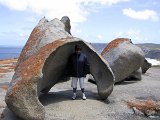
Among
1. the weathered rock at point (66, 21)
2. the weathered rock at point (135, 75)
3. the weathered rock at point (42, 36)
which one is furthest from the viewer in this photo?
the weathered rock at point (66, 21)

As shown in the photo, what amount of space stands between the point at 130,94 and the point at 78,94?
375 cm

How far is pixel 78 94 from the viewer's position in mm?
22859

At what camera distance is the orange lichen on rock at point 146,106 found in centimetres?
2064

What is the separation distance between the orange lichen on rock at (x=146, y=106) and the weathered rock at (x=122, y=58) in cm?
654

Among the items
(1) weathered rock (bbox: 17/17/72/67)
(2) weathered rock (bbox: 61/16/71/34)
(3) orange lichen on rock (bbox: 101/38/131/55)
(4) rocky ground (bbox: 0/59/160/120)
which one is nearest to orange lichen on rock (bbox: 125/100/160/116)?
(4) rocky ground (bbox: 0/59/160/120)

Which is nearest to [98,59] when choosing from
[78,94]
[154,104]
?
[78,94]

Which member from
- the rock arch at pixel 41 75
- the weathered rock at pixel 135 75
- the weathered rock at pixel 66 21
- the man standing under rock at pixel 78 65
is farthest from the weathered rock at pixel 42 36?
the weathered rock at pixel 135 75

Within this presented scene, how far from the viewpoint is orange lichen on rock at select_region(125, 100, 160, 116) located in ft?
67.7

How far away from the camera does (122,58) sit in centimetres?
2822

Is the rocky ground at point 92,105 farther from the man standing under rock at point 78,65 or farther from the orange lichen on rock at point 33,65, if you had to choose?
the orange lichen on rock at point 33,65

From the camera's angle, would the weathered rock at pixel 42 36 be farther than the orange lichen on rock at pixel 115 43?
No

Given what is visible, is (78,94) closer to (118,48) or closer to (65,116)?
(65,116)

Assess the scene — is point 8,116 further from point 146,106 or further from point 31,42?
point 146,106

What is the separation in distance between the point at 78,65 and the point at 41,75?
4.56 meters
